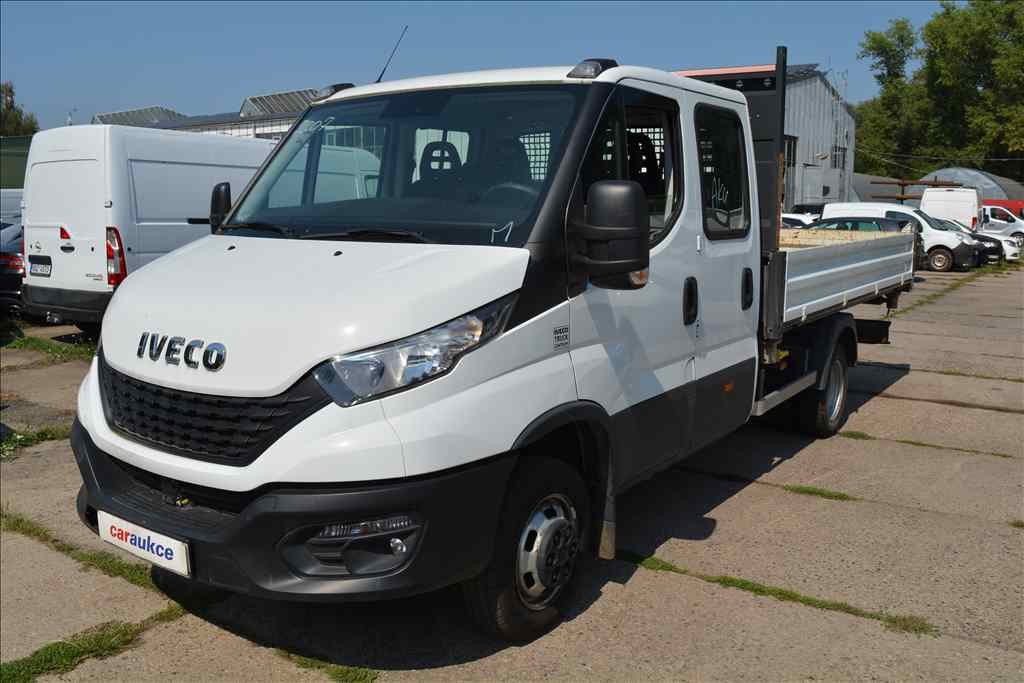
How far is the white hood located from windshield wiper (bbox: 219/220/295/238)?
0.77 feet

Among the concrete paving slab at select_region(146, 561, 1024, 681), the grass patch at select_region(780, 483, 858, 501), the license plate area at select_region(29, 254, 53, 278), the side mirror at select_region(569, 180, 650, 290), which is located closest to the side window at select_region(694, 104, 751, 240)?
the side mirror at select_region(569, 180, 650, 290)

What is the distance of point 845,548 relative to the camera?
507 centimetres

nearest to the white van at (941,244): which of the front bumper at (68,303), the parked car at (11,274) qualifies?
the parked car at (11,274)

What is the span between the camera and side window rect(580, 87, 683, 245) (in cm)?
405

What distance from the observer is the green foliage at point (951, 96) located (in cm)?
6147

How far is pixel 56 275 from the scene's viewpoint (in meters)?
10.8

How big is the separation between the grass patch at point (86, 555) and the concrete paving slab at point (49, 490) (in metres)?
0.04

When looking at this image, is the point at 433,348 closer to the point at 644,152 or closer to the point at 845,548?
the point at 644,152

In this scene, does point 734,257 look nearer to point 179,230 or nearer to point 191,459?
point 191,459

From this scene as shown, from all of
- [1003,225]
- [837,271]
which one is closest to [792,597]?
[837,271]

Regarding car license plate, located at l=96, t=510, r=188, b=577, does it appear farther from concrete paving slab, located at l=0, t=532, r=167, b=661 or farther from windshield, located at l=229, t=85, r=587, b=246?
windshield, located at l=229, t=85, r=587, b=246

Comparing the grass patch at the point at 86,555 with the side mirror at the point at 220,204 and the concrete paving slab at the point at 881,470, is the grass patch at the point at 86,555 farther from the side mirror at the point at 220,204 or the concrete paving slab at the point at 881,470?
the concrete paving slab at the point at 881,470

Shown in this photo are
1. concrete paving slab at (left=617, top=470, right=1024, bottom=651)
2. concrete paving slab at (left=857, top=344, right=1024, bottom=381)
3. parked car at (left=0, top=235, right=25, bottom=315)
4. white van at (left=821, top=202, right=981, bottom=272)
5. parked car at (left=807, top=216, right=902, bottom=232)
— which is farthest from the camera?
white van at (left=821, top=202, right=981, bottom=272)

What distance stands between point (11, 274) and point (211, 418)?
11615 millimetres
